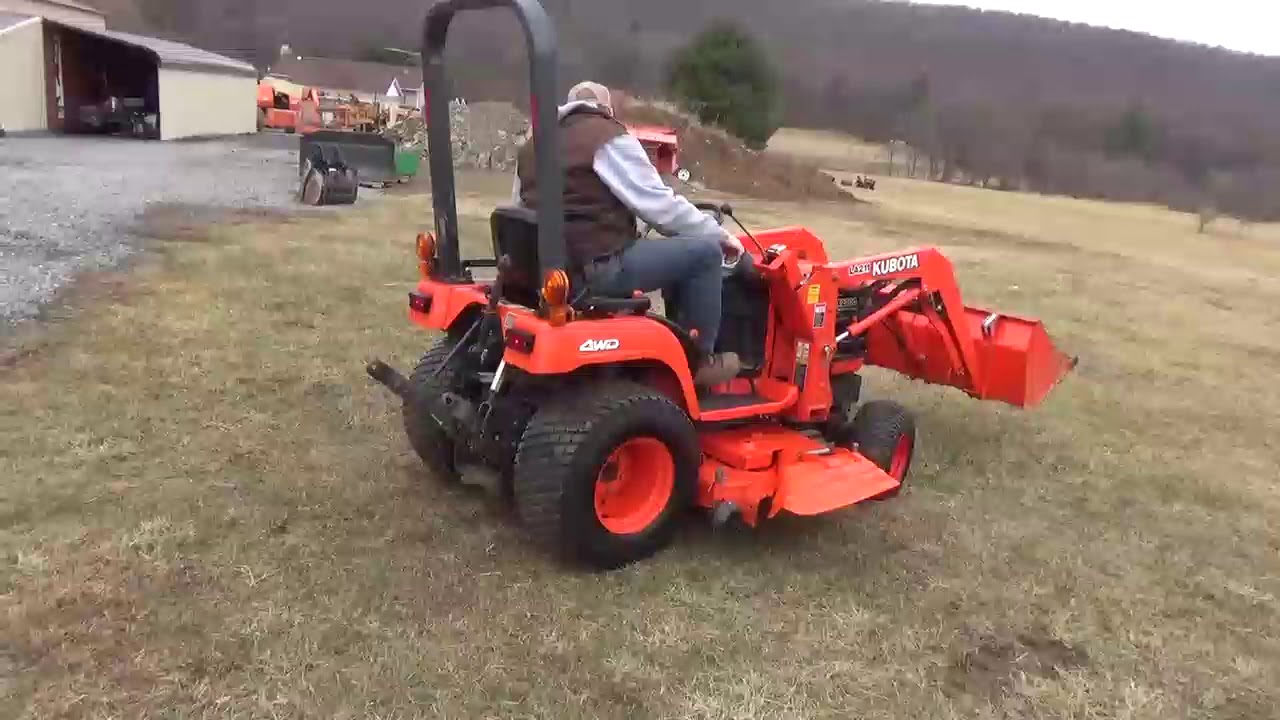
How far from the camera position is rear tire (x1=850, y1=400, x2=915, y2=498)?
17.1 feet

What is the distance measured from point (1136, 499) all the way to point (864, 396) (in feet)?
6.47

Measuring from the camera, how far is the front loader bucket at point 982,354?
582cm

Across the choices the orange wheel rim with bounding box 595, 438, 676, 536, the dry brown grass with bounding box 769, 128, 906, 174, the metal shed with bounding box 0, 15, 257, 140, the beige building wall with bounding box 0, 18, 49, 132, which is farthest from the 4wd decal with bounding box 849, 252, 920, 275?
the dry brown grass with bounding box 769, 128, 906, 174

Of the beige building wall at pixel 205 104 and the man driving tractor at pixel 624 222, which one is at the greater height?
the beige building wall at pixel 205 104

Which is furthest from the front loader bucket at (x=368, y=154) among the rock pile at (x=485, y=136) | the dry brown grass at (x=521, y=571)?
the dry brown grass at (x=521, y=571)

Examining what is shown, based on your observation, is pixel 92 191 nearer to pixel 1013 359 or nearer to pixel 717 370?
pixel 717 370

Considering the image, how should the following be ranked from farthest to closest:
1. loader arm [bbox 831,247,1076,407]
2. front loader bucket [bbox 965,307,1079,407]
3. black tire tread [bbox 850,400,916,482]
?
front loader bucket [bbox 965,307,1079,407], loader arm [bbox 831,247,1076,407], black tire tread [bbox 850,400,916,482]

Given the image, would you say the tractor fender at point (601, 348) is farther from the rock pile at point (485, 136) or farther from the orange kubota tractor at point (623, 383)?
the rock pile at point (485, 136)

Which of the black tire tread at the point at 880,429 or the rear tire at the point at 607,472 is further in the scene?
the black tire tread at the point at 880,429

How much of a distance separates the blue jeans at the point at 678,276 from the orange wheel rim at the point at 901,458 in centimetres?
142

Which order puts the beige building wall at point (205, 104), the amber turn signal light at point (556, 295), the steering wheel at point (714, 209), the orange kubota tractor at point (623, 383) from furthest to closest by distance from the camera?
1. the beige building wall at point (205, 104)
2. the steering wheel at point (714, 209)
3. the orange kubota tractor at point (623, 383)
4. the amber turn signal light at point (556, 295)

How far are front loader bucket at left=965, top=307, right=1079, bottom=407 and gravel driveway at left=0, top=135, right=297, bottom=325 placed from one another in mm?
6049

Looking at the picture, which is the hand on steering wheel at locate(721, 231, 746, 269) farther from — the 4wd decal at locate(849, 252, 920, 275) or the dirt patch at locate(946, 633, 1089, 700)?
the dirt patch at locate(946, 633, 1089, 700)

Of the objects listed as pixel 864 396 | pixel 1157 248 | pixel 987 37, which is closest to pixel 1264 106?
pixel 987 37
